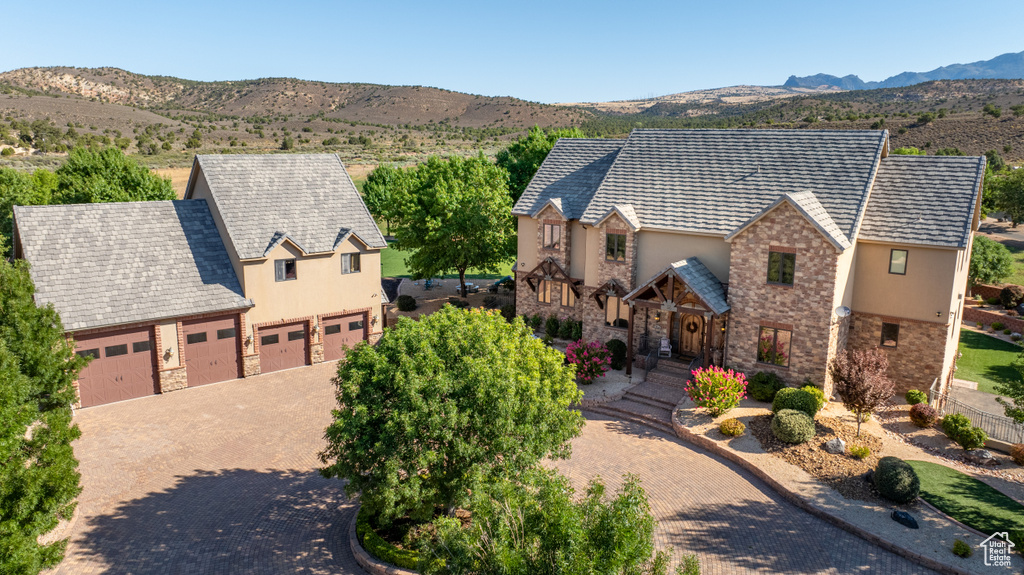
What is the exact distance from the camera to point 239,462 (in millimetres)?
22531

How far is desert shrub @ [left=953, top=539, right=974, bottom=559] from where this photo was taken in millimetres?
16703

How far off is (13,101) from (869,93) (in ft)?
525

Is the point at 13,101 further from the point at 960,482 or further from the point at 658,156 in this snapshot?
the point at 960,482

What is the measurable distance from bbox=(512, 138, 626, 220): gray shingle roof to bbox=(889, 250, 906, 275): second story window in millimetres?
13724

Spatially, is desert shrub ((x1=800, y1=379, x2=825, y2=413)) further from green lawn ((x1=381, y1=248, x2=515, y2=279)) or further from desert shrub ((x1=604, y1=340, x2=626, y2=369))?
green lawn ((x1=381, y1=248, x2=515, y2=279))

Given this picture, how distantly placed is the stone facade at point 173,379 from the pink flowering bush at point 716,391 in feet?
70.4

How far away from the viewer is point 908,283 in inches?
1046

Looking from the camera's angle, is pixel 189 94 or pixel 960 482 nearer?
pixel 960 482

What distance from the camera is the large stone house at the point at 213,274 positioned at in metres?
26.8

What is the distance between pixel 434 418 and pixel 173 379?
18418mm

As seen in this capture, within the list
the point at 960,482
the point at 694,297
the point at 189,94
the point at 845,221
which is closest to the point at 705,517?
the point at 960,482

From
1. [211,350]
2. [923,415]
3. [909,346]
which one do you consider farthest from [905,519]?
[211,350]

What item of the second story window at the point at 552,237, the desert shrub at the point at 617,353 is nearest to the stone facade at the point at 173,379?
the second story window at the point at 552,237

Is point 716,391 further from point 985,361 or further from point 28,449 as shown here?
point 28,449
